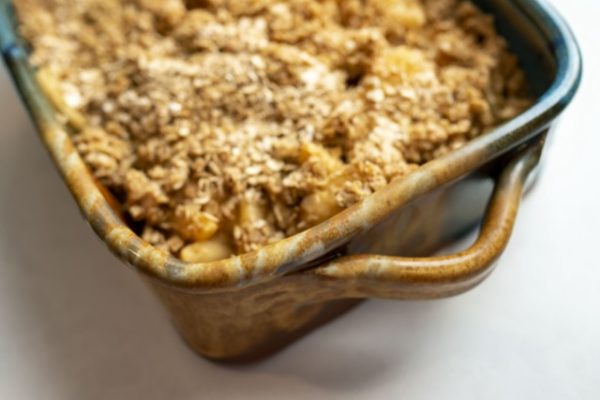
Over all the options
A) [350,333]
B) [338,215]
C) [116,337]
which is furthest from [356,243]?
[116,337]

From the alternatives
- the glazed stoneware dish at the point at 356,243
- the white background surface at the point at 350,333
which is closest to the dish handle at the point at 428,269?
the glazed stoneware dish at the point at 356,243

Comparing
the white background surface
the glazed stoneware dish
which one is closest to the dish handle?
the glazed stoneware dish

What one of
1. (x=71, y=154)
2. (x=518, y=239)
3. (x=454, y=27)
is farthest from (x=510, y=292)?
(x=71, y=154)

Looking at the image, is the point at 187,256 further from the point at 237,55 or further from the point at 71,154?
the point at 237,55

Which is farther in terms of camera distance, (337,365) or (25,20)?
(25,20)

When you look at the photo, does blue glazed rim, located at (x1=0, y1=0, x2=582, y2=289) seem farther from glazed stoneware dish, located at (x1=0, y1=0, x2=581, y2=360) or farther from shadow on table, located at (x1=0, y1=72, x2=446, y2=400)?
shadow on table, located at (x1=0, y1=72, x2=446, y2=400)

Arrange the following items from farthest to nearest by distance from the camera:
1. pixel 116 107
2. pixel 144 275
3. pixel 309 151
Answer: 1. pixel 116 107
2. pixel 309 151
3. pixel 144 275

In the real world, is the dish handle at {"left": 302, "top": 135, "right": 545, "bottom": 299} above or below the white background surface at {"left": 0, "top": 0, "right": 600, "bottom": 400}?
above
